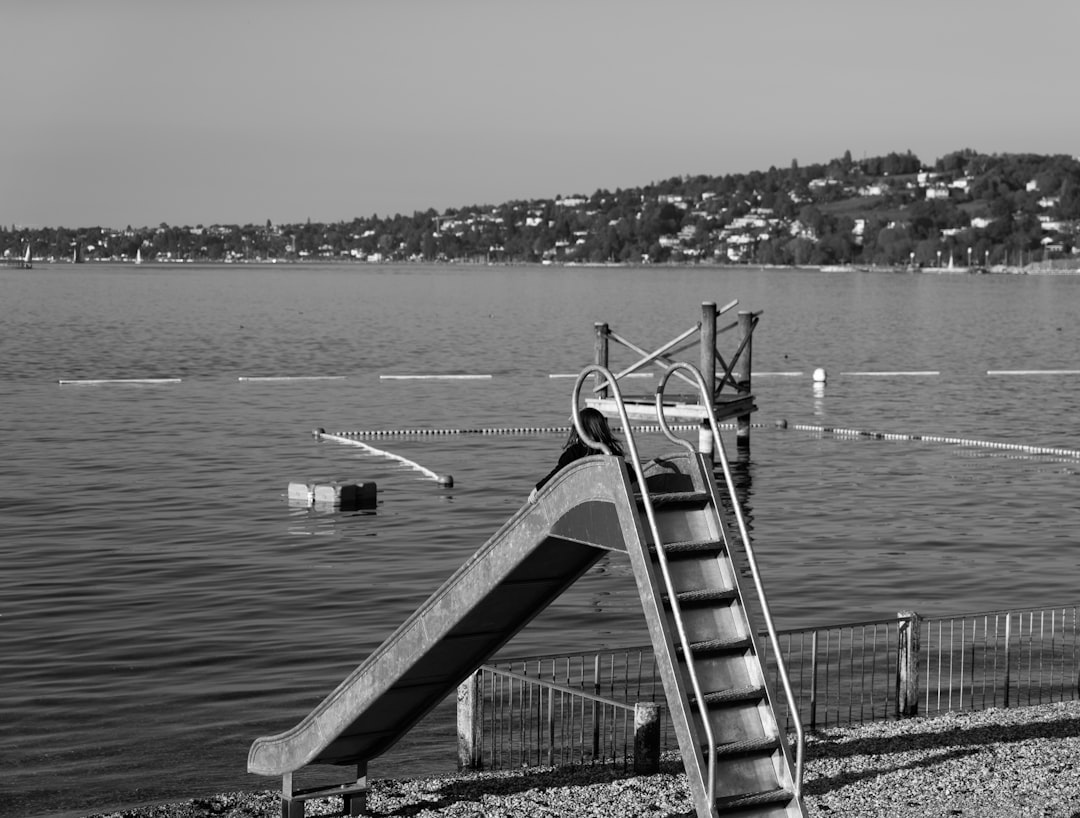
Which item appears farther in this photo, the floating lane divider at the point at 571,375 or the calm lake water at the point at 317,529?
the floating lane divider at the point at 571,375

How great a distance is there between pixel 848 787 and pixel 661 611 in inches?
185

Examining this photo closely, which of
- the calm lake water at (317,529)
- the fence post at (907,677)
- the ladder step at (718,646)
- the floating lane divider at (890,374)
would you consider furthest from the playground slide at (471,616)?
the floating lane divider at (890,374)

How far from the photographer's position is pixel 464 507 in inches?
1528

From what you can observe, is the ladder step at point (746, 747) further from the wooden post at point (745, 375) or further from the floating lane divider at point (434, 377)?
the floating lane divider at point (434, 377)

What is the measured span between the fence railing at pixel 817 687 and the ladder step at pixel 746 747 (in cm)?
455

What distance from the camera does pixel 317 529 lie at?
35594 mm

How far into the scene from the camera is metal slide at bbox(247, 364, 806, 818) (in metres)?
10.4

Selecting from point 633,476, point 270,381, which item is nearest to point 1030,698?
point 633,476

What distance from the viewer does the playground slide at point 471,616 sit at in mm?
11312

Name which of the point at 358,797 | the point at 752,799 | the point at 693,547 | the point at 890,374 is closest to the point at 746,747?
the point at 752,799

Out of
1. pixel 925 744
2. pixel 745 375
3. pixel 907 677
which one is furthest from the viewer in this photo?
pixel 745 375

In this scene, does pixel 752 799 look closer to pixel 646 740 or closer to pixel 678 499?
pixel 678 499

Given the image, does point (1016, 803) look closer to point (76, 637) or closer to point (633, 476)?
point (633, 476)

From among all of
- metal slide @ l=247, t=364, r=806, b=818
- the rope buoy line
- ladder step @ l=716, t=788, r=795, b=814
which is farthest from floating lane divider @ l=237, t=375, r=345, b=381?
ladder step @ l=716, t=788, r=795, b=814
